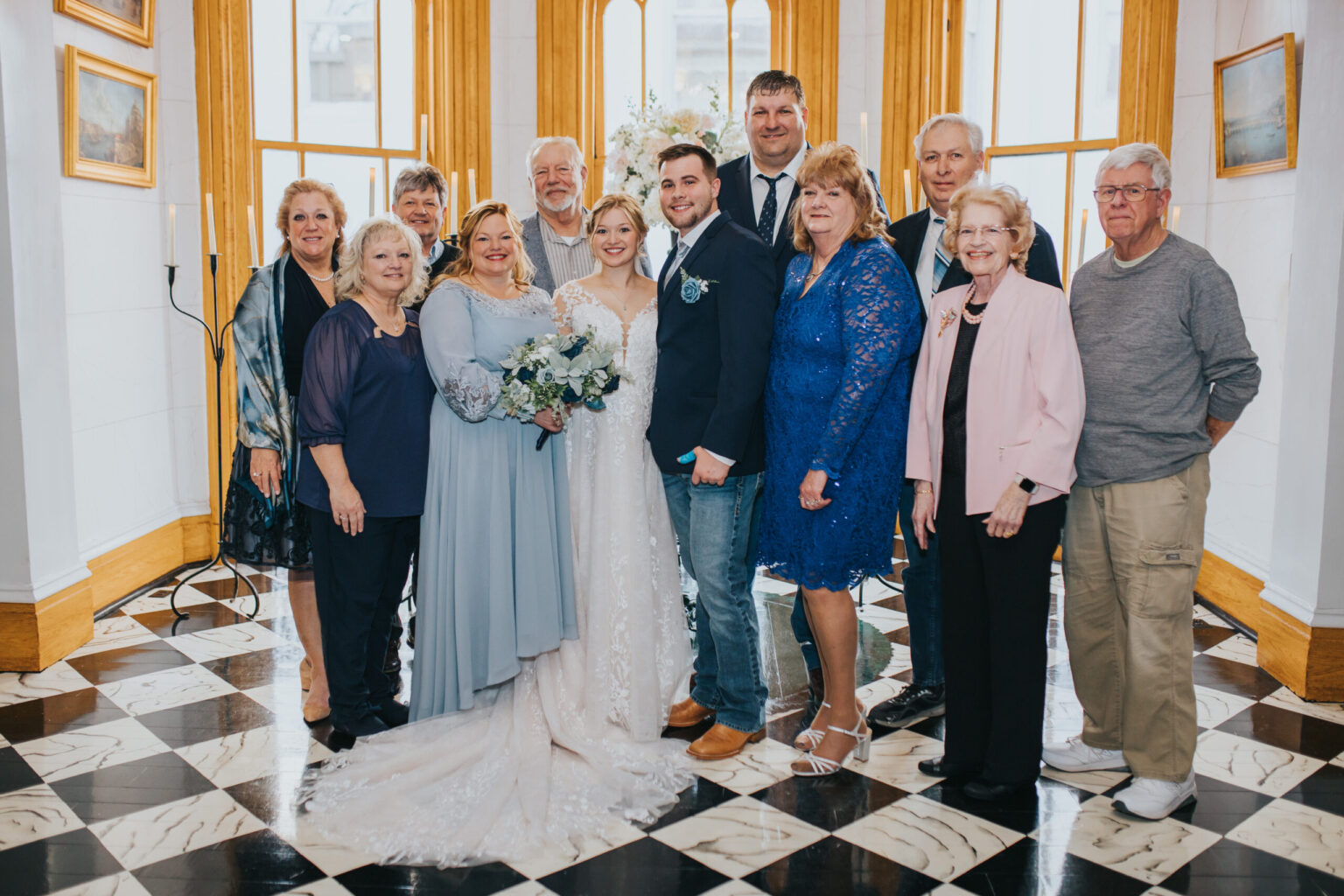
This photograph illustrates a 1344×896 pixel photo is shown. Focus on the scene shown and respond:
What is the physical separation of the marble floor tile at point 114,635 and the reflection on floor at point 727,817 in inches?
12.3

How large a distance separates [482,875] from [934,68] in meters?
5.11

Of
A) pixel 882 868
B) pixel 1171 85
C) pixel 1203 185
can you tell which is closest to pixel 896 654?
pixel 882 868

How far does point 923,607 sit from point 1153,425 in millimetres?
1154

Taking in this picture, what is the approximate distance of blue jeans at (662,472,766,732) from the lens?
133 inches

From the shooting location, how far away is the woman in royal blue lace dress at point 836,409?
311 cm

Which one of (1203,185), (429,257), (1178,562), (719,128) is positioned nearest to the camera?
(1178,562)

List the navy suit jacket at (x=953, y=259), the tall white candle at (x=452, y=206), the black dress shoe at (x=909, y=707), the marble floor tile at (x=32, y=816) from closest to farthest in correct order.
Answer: the marble floor tile at (x=32, y=816)
the navy suit jacket at (x=953, y=259)
the black dress shoe at (x=909, y=707)
the tall white candle at (x=452, y=206)

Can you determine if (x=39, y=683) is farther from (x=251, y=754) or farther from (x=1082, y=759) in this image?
(x=1082, y=759)

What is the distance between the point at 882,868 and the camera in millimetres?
2752

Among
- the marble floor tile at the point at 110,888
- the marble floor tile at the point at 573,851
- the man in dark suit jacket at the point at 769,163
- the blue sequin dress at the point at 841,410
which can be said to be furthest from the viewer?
the man in dark suit jacket at the point at 769,163

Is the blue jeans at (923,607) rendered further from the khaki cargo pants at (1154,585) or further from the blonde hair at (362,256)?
the blonde hair at (362,256)

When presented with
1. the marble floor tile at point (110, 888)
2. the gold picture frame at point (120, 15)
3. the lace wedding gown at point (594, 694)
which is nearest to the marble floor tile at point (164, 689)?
the lace wedding gown at point (594, 694)

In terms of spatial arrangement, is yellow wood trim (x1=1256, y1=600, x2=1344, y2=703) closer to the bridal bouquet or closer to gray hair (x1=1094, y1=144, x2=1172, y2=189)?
gray hair (x1=1094, y1=144, x2=1172, y2=189)

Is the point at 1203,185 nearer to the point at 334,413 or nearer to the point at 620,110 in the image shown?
the point at 620,110
